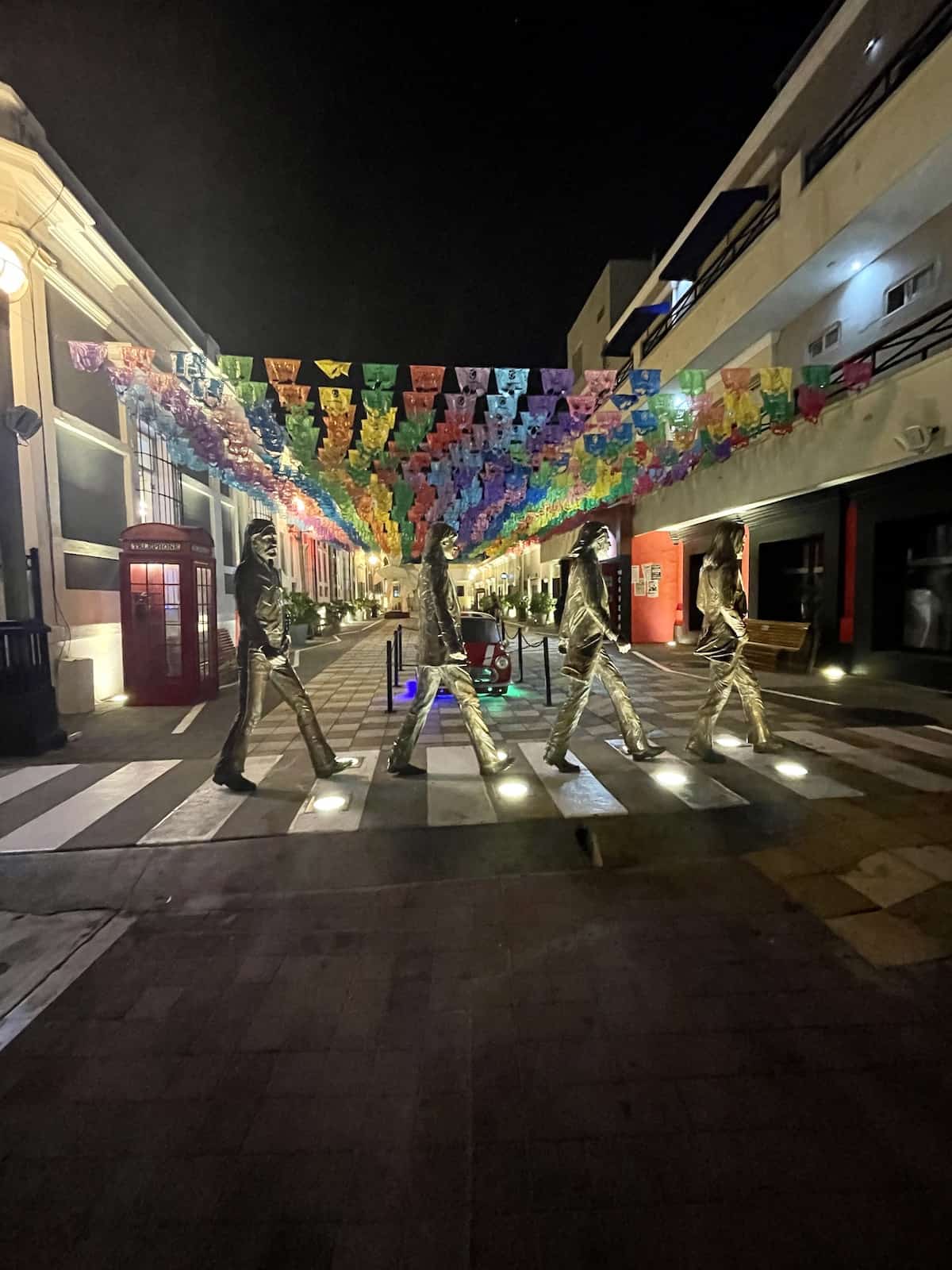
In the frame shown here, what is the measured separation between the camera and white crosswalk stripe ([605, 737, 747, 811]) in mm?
4809

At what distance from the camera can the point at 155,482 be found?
13.0 metres

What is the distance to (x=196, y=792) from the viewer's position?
542cm

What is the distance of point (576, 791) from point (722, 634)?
2272 millimetres

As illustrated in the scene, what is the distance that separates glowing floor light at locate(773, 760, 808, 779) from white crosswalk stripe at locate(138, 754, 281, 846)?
16.2 feet

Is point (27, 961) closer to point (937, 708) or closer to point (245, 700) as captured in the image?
point (245, 700)

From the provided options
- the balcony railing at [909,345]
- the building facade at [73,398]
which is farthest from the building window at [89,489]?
the balcony railing at [909,345]

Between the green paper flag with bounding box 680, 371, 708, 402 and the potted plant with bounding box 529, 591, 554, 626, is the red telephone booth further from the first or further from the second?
the potted plant with bounding box 529, 591, 554, 626

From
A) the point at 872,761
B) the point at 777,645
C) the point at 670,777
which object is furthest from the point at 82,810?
the point at 777,645

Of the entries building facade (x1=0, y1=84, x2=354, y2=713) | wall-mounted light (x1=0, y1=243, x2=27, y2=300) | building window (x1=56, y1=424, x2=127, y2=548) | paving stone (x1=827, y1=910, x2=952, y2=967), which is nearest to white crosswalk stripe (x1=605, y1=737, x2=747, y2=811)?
paving stone (x1=827, y1=910, x2=952, y2=967)

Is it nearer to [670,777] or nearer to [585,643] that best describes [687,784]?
[670,777]

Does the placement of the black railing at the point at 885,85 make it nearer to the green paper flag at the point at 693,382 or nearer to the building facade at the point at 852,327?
the building facade at the point at 852,327

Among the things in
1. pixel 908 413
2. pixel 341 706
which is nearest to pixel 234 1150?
pixel 341 706

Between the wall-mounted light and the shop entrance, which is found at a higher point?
the wall-mounted light

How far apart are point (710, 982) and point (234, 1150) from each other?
1994 millimetres
